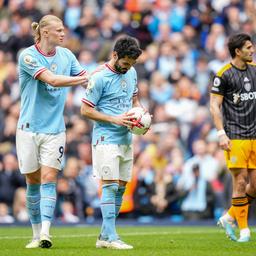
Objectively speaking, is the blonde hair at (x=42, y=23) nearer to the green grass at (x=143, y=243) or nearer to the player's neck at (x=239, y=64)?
the player's neck at (x=239, y=64)

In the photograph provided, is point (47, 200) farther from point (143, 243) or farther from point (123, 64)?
point (123, 64)

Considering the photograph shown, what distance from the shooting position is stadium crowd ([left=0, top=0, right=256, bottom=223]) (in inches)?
792

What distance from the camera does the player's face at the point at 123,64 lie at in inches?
488

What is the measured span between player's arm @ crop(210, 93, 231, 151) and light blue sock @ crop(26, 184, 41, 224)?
2.26m

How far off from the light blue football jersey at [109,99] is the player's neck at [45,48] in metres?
0.67

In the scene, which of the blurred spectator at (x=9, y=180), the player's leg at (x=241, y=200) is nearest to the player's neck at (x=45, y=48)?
the player's leg at (x=241, y=200)

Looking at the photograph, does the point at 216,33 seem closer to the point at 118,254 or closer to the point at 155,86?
the point at 155,86

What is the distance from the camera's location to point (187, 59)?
76.3 ft

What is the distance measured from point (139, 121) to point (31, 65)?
4.66 ft

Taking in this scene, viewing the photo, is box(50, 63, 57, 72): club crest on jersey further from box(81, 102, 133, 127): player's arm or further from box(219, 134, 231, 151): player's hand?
box(219, 134, 231, 151): player's hand

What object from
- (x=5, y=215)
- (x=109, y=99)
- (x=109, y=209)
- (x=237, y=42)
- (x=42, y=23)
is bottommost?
(x=5, y=215)

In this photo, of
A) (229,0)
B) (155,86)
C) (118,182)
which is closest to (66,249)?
(118,182)

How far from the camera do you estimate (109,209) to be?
1234 centimetres

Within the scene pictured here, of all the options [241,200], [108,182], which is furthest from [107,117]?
[241,200]
